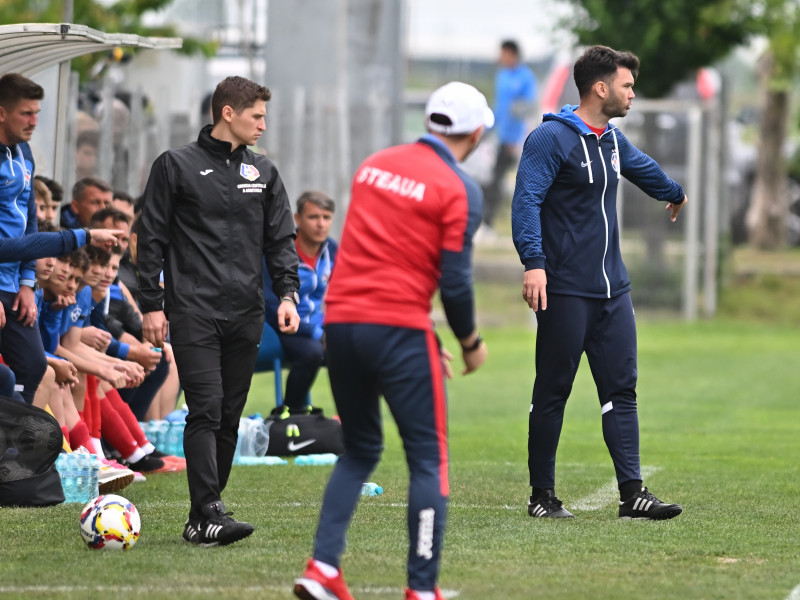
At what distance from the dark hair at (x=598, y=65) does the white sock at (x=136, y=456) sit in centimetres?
359

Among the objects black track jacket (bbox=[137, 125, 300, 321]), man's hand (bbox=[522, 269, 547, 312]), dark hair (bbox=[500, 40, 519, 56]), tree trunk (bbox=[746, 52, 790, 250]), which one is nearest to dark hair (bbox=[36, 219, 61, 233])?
black track jacket (bbox=[137, 125, 300, 321])

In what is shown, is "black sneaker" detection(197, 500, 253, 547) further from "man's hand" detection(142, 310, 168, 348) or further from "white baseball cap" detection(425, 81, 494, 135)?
"white baseball cap" detection(425, 81, 494, 135)

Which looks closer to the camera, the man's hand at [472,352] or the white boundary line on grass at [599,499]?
the man's hand at [472,352]

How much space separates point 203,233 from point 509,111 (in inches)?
743

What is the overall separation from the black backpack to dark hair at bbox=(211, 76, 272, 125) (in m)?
1.84

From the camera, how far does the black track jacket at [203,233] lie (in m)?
7.20

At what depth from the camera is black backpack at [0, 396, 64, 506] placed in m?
7.94

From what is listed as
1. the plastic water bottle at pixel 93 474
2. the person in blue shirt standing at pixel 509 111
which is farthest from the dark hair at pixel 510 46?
the plastic water bottle at pixel 93 474

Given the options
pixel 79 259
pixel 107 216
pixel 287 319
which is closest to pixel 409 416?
pixel 287 319

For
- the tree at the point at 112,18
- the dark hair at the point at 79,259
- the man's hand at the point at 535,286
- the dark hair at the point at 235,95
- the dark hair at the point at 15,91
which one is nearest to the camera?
the dark hair at the point at 235,95

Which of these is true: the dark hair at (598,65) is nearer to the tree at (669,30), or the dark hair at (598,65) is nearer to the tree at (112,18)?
the tree at (112,18)

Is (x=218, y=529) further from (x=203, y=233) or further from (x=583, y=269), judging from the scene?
(x=583, y=269)

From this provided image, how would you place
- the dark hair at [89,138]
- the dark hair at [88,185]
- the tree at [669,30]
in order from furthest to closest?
1. the tree at [669,30]
2. the dark hair at [89,138]
3. the dark hair at [88,185]

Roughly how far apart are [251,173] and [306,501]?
2.02 meters
